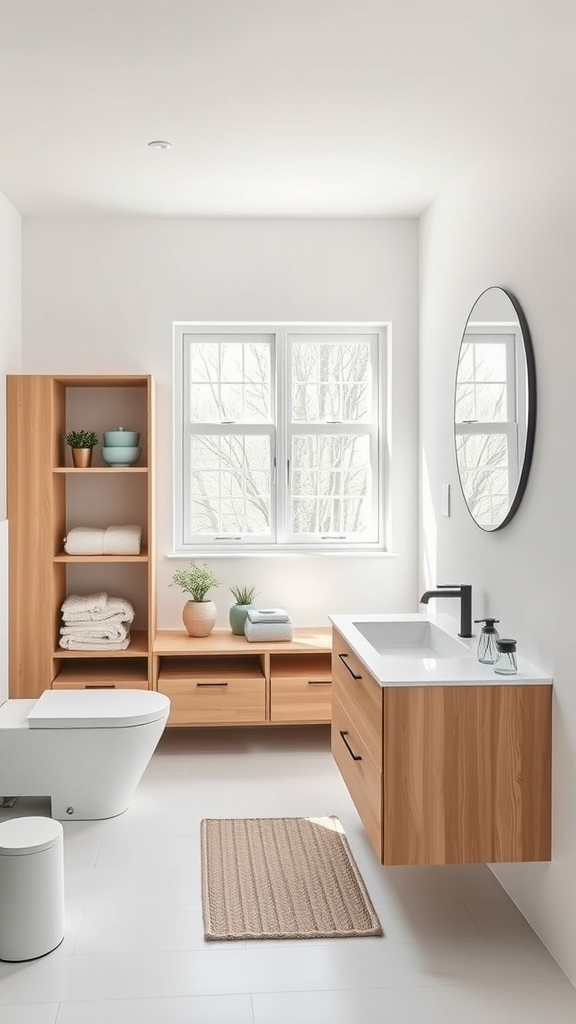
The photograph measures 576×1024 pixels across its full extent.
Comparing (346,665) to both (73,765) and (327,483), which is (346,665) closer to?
(73,765)

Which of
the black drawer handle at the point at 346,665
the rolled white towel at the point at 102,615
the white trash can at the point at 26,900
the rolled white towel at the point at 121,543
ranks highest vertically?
the rolled white towel at the point at 121,543

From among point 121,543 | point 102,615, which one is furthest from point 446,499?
point 102,615

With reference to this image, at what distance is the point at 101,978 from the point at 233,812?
1162 millimetres

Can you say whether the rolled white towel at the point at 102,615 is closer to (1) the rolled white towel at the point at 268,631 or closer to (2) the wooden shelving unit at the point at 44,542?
(2) the wooden shelving unit at the point at 44,542

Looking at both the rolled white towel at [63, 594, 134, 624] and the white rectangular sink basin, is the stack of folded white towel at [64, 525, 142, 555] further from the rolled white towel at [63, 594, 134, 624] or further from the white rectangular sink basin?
the white rectangular sink basin

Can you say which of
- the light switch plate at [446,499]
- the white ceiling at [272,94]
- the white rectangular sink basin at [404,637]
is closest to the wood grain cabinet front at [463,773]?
the white rectangular sink basin at [404,637]

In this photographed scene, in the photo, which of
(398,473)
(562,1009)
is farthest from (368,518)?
(562,1009)

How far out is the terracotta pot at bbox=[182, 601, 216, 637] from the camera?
4.30 m

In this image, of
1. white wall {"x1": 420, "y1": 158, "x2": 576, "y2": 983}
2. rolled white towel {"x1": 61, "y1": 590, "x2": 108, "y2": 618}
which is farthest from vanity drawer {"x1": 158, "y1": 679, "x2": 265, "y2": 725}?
white wall {"x1": 420, "y1": 158, "x2": 576, "y2": 983}

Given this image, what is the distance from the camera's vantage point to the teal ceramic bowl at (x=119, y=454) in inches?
167

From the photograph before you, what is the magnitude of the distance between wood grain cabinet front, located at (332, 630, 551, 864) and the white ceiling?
5.26ft

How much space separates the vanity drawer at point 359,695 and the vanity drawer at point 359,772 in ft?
0.12

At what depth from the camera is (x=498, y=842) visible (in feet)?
8.17

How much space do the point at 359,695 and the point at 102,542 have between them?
177 centimetres
